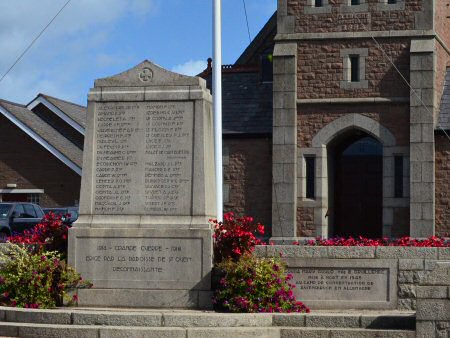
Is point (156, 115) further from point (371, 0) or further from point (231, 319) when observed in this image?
point (371, 0)

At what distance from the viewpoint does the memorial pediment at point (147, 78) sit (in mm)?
16250

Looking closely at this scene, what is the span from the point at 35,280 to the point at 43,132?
35.9m

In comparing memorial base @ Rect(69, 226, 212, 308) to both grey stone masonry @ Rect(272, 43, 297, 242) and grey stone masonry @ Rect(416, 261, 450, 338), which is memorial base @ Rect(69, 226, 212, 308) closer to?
grey stone masonry @ Rect(416, 261, 450, 338)

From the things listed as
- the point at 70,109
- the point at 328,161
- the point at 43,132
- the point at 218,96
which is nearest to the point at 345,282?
the point at 218,96

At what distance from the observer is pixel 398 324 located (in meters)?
14.1

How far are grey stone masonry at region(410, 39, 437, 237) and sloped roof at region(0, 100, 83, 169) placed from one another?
69.2 feet

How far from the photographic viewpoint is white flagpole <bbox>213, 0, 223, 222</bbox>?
22.0 metres

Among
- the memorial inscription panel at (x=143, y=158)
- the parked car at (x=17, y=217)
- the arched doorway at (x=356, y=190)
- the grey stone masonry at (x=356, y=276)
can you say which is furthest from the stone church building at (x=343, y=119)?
the memorial inscription panel at (x=143, y=158)

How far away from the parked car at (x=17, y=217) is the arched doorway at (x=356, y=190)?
30.5 feet

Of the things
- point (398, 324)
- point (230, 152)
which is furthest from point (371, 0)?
point (398, 324)

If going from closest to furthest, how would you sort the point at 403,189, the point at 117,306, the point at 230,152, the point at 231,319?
the point at 231,319
the point at 117,306
the point at 403,189
the point at 230,152

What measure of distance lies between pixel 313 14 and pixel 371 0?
172 cm

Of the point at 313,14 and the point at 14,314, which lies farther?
the point at 313,14

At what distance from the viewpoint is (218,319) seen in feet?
45.9
